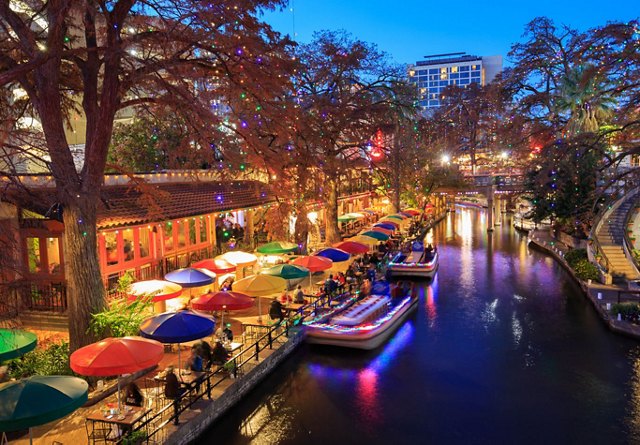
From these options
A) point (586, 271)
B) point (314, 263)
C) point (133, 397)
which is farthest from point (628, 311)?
point (133, 397)

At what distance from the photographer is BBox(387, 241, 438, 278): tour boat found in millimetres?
34281

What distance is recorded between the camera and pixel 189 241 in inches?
980

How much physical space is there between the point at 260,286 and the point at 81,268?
6332 millimetres

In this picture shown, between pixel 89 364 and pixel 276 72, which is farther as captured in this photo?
pixel 276 72

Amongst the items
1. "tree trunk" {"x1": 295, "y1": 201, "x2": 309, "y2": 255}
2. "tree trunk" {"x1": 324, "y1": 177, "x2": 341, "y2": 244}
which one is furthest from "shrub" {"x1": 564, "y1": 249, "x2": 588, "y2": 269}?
"tree trunk" {"x1": 295, "y1": 201, "x2": 309, "y2": 255}

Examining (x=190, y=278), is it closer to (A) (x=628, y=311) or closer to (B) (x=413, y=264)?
(A) (x=628, y=311)

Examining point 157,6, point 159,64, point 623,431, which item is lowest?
point 623,431

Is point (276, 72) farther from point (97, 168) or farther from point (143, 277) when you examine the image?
point (143, 277)

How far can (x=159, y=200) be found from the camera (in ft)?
70.7

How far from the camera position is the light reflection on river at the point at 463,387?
528 inches

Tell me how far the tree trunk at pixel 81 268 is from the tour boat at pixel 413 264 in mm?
23450

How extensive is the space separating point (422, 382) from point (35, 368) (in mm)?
11706

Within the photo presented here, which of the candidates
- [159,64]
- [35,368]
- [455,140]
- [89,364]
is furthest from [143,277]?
[455,140]

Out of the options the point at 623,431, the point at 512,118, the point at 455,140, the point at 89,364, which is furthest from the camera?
the point at 455,140
